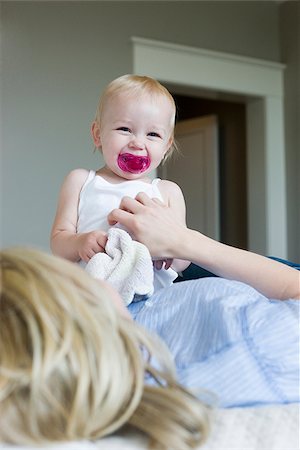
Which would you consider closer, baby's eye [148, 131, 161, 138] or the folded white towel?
the folded white towel

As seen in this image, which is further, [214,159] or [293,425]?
[214,159]

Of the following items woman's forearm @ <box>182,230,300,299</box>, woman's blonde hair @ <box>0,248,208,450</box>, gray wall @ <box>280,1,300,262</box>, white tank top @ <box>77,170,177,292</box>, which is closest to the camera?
woman's blonde hair @ <box>0,248,208,450</box>

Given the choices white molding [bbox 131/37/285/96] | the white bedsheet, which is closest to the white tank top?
the white bedsheet

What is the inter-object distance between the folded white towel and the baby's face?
Result: 28cm

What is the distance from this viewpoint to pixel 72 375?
634 mm

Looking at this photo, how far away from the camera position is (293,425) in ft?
2.39

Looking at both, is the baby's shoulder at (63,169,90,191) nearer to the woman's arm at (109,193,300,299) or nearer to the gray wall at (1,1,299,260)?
the woman's arm at (109,193,300,299)

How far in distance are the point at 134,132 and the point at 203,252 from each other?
0.38 meters

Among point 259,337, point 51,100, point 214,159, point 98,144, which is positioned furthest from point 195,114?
point 259,337

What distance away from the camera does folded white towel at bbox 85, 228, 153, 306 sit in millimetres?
1041

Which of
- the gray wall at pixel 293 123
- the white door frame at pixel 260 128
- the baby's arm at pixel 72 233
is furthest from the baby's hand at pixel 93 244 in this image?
the gray wall at pixel 293 123

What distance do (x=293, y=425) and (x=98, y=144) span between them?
891 millimetres

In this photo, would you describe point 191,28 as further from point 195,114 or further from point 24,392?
point 24,392

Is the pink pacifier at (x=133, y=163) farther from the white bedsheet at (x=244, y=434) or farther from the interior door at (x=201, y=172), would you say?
the interior door at (x=201, y=172)
